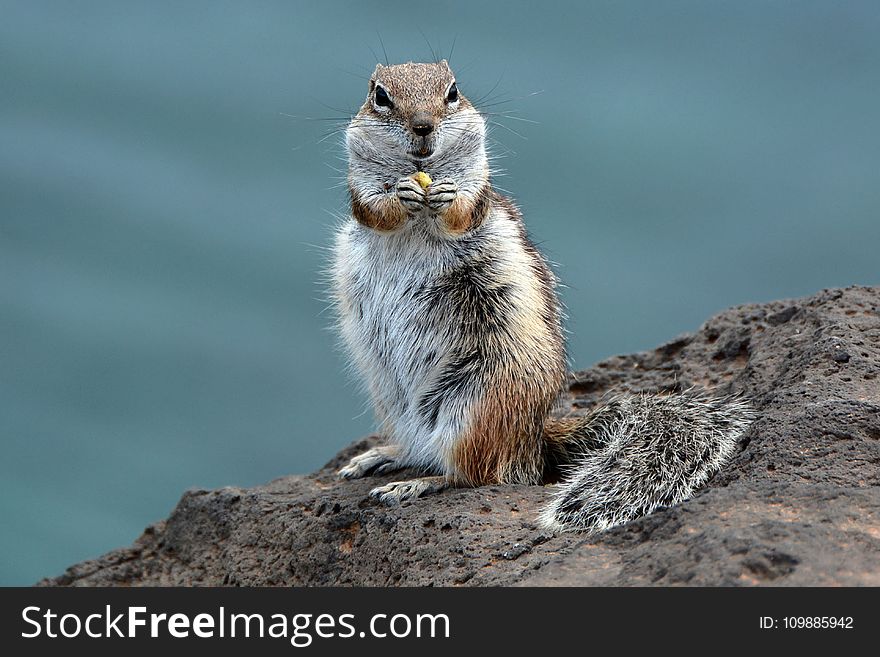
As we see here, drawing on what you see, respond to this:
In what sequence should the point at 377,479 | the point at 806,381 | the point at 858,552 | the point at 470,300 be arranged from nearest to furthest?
the point at 858,552 → the point at 806,381 → the point at 470,300 → the point at 377,479

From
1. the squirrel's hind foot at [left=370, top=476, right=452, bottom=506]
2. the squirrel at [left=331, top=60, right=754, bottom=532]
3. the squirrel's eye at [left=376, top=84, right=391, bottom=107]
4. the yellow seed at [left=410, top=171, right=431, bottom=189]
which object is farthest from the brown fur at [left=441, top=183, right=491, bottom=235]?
the squirrel's hind foot at [left=370, top=476, right=452, bottom=506]

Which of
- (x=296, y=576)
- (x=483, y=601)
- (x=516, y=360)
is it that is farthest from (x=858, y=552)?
(x=296, y=576)

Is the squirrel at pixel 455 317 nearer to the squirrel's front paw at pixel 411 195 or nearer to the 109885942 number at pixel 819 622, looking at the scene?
the squirrel's front paw at pixel 411 195

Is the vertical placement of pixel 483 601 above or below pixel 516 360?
below

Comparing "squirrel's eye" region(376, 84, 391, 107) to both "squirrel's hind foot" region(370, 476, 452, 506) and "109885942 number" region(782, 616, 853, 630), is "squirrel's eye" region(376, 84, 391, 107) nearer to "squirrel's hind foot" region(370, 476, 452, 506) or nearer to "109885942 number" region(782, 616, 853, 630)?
"squirrel's hind foot" region(370, 476, 452, 506)

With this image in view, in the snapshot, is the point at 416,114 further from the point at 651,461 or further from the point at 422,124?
the point at 651,461

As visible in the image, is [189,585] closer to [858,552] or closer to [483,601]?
[483,601]
